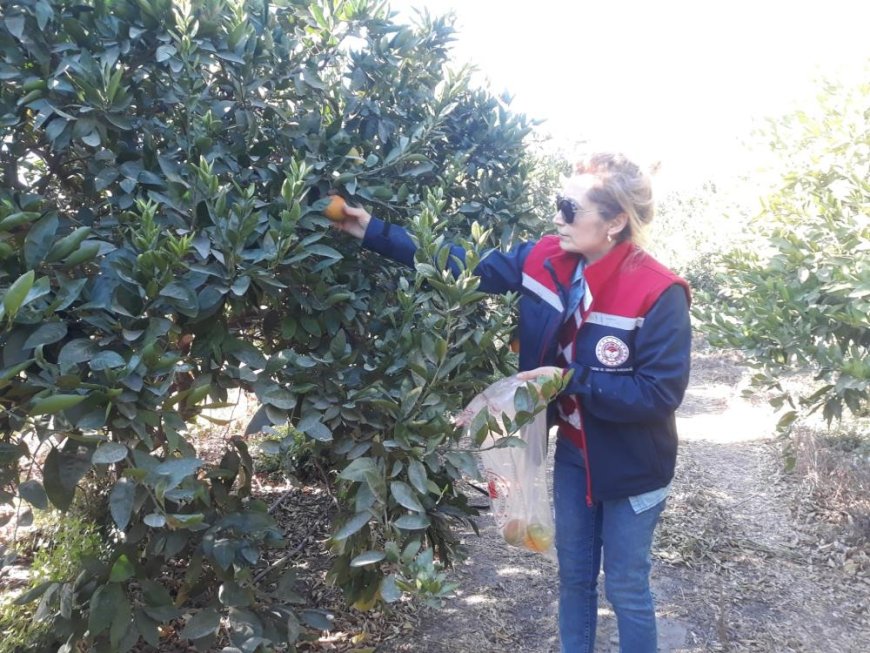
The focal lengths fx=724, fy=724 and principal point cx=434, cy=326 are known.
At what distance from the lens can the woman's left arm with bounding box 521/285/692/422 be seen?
7.30 ft

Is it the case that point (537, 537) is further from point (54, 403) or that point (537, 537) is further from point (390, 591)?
point (54, 403)

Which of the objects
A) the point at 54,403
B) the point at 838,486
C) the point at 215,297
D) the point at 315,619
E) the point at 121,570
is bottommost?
the point at 315,619

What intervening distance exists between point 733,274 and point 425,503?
2793mm

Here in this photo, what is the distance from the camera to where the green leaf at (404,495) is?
1765 mm

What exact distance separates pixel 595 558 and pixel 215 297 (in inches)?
66.3

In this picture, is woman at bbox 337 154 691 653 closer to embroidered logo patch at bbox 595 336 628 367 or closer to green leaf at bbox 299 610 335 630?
embroidered logo patch at bbox 595 336 628 367

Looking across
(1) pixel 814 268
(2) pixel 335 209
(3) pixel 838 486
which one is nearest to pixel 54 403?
(2) pixel 335 209

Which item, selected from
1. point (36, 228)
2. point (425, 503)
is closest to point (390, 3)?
point (36, 228)

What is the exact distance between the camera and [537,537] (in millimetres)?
2596

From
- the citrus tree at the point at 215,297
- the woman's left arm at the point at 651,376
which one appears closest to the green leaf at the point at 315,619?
the citrus tree at the point at 215,297

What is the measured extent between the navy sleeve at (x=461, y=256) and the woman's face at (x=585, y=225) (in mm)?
226

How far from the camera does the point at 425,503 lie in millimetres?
2113

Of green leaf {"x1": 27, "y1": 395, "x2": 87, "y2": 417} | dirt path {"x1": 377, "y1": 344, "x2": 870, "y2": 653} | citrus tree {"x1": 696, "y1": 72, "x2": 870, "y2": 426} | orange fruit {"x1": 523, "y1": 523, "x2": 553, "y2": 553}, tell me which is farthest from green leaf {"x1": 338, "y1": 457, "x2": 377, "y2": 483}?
citrus tree {"x1": 696, "y1": 72, "x2": 870, "y2": 426}

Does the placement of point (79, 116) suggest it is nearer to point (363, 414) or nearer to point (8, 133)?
point (8, 133)
